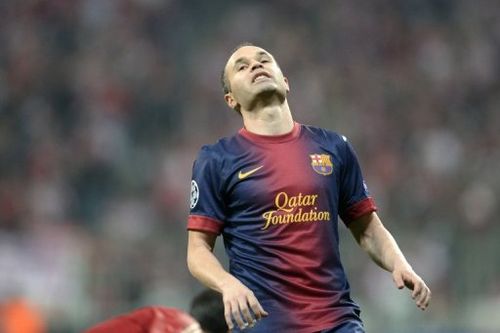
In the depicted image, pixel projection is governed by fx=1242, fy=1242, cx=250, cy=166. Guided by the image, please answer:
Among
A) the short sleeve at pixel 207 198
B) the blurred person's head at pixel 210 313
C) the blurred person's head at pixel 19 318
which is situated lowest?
the blurred person's head at pixel 19 318

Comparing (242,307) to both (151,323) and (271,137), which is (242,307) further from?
(151,323)

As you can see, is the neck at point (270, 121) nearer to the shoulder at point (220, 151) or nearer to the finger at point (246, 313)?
the shoulder at point (220, 151)

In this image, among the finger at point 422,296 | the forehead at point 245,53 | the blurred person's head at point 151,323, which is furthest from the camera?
the blurred person's head at point 151,323

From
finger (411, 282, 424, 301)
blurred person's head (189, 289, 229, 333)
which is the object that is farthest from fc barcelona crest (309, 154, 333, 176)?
blurred person's head (189, 289, 229, 333)

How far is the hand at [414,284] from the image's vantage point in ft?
15.4

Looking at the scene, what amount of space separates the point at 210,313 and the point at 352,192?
1129mm

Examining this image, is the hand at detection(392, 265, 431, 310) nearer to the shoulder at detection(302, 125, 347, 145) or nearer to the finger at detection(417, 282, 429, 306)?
the finger at detection(417, 282, 429, 306)

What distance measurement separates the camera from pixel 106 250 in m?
11.4

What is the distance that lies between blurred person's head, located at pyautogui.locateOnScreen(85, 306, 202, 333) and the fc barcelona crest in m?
1.23

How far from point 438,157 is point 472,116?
0.97 meters

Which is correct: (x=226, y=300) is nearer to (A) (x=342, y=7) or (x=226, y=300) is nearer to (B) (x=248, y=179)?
(B) (x=248, y=179)

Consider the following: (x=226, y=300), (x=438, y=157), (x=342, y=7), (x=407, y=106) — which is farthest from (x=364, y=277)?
(x=226, y=300)

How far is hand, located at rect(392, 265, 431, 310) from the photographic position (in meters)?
4.71

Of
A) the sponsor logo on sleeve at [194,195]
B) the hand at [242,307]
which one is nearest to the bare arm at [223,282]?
the hand at [242,307]
